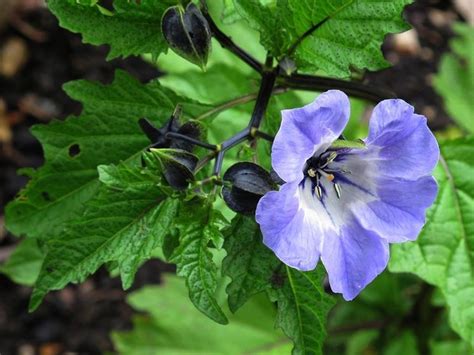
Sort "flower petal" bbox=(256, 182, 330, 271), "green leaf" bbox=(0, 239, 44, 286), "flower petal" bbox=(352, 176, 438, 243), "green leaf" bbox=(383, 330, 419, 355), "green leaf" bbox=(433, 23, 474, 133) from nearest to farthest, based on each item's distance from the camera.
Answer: "flower petal" bbox=(256, 182, 330, 271)
"flower petal" bbox=(352, 176, 438, 243)
"green leaf" bbox=(0, 239, 44, 286)
"green leaf" bbox=(383, 330, 419, 355)
"green leaf" bbox=(433, 23, 474, 133)

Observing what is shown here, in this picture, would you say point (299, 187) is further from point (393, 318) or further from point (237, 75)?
point (393, 318)

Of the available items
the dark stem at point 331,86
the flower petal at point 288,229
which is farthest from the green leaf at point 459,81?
the flower petal at point 288,229

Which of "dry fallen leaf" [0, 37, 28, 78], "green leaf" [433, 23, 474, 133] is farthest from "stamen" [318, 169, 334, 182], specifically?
"dry fallen leaf" [0, 37, 28, 78]

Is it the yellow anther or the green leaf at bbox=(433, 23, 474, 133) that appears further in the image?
the green leaf at bbox=(433, 23, 474, 133)

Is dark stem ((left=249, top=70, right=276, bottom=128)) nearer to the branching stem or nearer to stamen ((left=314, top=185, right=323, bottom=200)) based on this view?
the branching stem

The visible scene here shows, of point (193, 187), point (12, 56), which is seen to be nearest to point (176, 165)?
point (193, 187)

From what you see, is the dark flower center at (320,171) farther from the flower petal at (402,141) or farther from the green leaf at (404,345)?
the green leaf at (404,345)

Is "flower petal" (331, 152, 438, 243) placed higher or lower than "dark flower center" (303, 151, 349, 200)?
lower
